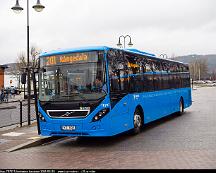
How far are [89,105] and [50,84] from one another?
5.02 ft

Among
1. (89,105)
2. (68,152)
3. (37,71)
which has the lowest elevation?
(68,152)

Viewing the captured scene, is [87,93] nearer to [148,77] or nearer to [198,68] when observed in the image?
[148,77]

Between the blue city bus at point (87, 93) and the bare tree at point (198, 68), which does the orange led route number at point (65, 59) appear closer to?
the blue city bus at point (87, 93)

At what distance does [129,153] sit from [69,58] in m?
3.67

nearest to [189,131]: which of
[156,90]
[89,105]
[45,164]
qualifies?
[156,90]

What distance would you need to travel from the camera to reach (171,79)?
1897cm

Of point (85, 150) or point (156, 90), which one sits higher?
point (156, 90)

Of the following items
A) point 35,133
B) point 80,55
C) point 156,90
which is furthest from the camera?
point 156,90

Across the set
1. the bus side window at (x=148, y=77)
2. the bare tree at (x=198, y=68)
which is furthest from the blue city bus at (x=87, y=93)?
the bare tree at (x=198, y=68)

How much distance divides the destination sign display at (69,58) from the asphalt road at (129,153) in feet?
8.54

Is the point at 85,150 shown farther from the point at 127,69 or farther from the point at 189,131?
the point at 189,131

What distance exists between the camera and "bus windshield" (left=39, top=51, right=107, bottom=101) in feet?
36.9

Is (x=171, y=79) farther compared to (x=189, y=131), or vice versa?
(x=171, y=79)

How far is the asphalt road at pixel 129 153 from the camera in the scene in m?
8.40
